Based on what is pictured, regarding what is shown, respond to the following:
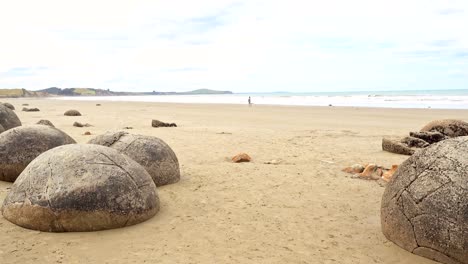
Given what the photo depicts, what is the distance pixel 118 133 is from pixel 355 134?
997 cm

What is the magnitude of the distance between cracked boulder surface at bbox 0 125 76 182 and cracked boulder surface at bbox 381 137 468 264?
5680 mm

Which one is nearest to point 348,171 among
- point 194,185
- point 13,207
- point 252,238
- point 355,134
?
point 194,185

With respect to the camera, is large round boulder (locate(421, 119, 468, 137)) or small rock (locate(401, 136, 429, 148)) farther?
large round boulder (locate(421, 119, 468, 137))

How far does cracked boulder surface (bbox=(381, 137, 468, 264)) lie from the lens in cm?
387

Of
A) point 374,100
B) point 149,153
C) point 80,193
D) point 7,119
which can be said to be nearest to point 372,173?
point 149,153

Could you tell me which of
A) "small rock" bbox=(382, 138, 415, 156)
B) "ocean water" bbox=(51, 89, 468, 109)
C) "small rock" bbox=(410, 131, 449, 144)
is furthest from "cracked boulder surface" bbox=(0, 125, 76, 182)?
"ocean water" bbox=(51, 89, 468, 109)

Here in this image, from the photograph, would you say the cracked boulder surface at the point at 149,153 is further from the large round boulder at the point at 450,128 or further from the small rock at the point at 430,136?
the large round boulder at the point at 450,128

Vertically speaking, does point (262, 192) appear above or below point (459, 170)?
below

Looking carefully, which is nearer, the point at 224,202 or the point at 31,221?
the point at 31,221

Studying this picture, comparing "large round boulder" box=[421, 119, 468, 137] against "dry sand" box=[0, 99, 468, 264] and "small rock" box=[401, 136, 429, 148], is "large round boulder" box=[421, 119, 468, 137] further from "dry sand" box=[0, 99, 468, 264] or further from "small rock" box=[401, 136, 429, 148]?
"dry sand" box=[0, 99, 468, 264]

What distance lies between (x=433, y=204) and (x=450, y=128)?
836 cm

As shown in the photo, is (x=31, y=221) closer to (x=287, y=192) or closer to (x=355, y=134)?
(x=287, y=192)

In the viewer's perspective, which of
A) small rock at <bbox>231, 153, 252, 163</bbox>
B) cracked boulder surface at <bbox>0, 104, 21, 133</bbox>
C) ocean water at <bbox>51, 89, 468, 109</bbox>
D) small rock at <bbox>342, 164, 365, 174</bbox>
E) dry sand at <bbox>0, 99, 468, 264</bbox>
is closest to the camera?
dry sand at <bbox>0, 99, 468, 264</bbox>

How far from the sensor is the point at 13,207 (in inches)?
198
